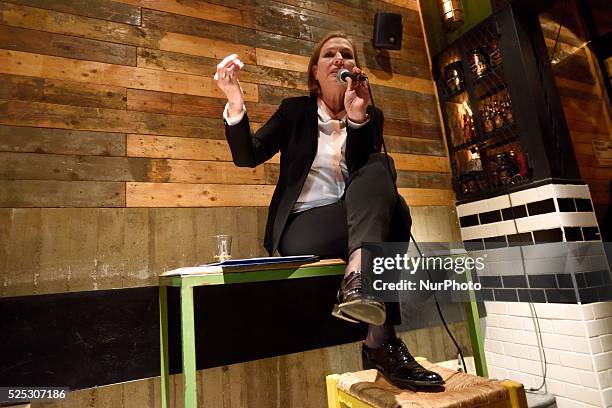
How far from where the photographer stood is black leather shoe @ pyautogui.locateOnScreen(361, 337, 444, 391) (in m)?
1.06

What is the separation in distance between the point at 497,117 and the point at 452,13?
857 mm

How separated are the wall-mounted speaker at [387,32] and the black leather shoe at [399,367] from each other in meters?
2.16

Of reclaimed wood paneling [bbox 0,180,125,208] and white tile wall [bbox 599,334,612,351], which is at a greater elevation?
reclaimed wood paneling [bbox 0,180,125,208]

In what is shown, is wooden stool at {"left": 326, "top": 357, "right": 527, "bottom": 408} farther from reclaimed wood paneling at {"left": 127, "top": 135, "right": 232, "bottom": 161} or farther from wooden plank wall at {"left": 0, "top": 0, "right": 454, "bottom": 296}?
reclaimed wood paneling at {"left": 127, "top": 135, "right": 232, "bottom": 161}

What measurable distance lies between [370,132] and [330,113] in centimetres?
28

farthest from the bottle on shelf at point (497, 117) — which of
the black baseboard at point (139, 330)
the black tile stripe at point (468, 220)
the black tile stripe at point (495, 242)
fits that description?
the black baseboard at point (139, 330)

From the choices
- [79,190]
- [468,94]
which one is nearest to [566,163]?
[468,94]

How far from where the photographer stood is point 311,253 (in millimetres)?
1326

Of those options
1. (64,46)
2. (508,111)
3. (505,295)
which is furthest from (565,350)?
(64,46)

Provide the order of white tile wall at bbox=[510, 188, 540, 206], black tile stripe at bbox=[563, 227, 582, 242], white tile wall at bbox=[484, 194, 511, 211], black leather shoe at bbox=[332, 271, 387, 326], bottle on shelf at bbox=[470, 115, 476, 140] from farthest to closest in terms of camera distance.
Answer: bottle on shelf at bbox=[470, 115, 476, 140]
white tile wall at bbox=[484, 194, 511, 211]
white tile wall at bbox=[510, 188, 540, 206]
black tile stripe at bbox=[563, 227, 582, 242]
black leather shoe at bbox=[332, 271, 387, 326]

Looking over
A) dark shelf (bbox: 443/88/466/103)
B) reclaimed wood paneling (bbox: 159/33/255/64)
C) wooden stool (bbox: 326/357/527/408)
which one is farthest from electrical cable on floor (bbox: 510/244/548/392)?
reclaimed wood paneling (bbox: 159/33/255/64)

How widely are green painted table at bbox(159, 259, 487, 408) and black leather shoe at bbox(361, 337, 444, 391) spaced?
0.28 m

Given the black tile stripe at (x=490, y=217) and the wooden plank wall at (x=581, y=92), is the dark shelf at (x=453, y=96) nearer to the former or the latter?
the wooden plank wall at (x=581, y=92)

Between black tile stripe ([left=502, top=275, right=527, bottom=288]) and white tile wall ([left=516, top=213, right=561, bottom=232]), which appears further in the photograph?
black tile stripe ([left=502, top=275, right=527, bottom=288])
